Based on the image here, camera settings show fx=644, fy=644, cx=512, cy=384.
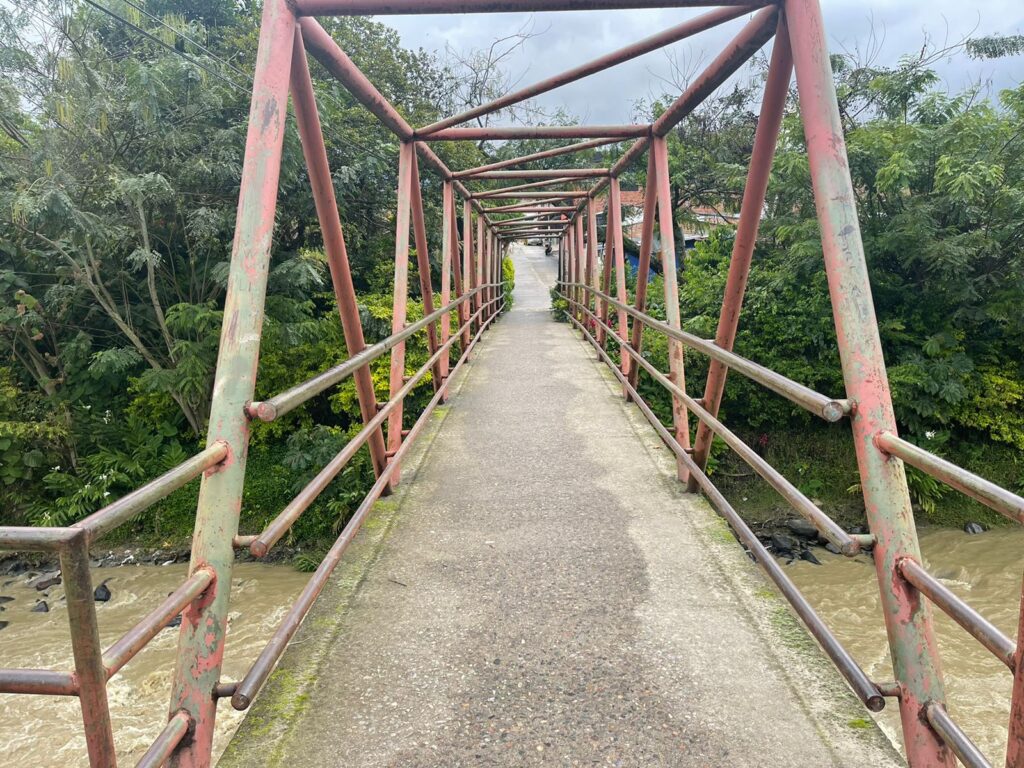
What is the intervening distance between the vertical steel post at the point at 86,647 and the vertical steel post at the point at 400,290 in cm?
250

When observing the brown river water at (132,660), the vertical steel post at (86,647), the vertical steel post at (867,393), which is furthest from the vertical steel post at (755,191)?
the brown river water at (132,660)

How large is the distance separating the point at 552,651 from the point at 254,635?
608cm

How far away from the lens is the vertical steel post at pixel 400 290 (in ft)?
12.4

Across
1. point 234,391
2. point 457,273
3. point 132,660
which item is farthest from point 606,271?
point 132,660

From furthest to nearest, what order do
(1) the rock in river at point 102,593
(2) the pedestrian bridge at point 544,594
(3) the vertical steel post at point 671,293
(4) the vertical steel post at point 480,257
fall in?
(4) the vertical steel post at point 480,257 → (1) the rock in river at point 102,593 → (3) the vertical steel post at point 671,293 → (2) the pedestrian bridge at point 544,594

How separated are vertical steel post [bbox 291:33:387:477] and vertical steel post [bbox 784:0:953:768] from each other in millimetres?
1634

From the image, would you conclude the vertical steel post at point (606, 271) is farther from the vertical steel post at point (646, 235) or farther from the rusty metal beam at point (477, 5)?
the rusty metal beam at point (477, 5)

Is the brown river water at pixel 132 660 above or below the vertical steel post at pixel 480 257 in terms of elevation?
below

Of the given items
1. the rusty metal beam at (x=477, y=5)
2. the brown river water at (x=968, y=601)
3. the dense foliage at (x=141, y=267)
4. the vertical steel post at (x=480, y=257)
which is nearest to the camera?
the rusty metal beam at (x=477, y=5)

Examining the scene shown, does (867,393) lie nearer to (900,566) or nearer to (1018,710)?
(900,566)

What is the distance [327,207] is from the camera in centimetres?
263

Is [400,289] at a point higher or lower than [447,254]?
lower

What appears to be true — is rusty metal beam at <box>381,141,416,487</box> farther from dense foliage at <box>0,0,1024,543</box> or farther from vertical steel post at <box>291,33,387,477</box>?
dense foliage at <box>0,0,1024,543</box>

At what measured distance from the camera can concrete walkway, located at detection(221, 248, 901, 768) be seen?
1.67 m
